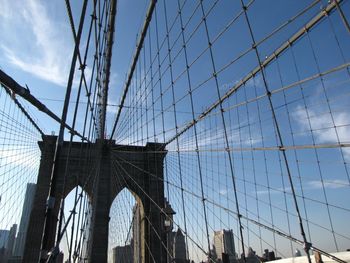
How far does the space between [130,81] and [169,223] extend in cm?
786

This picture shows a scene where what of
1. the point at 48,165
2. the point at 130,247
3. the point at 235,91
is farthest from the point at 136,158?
the point at 235,91

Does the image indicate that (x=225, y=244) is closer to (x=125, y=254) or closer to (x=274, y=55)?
(x=274, y=55)

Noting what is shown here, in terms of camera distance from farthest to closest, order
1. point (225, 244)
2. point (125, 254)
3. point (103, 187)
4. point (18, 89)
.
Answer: point (125, 254)
point (103, 187)
point (225, 244)
point (18, 89)

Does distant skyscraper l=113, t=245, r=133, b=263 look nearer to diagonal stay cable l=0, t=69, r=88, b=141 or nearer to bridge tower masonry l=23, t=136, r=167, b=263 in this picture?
bridge tower masonry l=23, t=136, r=167, b=263

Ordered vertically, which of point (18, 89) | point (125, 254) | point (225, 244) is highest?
point (18, 89)

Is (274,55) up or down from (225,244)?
up

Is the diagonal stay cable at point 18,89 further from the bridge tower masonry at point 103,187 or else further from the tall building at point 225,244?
the bridge tower masonry at point 103,187

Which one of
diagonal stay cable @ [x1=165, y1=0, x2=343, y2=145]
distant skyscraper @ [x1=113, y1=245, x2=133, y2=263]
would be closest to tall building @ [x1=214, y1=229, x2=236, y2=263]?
diagonal stay cable @ [x1=165, y1=0, x2=343, y2=145]

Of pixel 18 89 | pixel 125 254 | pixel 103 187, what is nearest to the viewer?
pixel 18 89

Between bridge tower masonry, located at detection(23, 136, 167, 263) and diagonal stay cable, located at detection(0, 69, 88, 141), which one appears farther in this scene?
bridge tower masonry, located at detection(23, 136, 167, 263)

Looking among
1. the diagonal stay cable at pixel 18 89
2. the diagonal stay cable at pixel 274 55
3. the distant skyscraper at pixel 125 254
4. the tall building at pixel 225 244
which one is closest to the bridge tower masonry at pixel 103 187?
the distant skyscraper at pixel 125 254

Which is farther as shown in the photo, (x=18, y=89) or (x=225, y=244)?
(x=225, y=244)

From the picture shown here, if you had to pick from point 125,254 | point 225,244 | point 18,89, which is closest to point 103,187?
point 125,254

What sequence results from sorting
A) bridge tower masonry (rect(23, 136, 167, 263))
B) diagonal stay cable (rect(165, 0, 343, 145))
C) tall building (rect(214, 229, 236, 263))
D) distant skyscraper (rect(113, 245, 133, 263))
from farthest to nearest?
1. distant skyscraper (rect(113, 245, 133, 263))
2. bridge tower masonry (rect(23, 136, 167, 263))
3. tall building (rect(214, 229, 236, 263))
4. diagonal stay cable (rect(165, 0, 343, 145))
